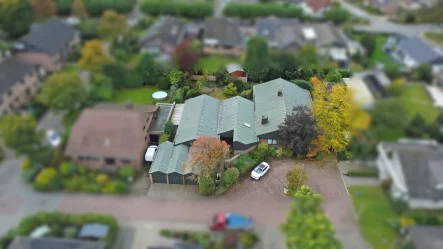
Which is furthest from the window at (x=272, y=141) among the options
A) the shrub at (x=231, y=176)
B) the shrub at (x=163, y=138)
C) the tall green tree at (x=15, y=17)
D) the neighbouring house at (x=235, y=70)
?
the tall green tree at (x=15, y=17)

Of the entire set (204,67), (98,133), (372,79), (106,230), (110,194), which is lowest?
(106,230)

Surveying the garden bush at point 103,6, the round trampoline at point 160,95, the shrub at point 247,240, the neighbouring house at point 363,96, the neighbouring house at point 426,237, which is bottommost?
the shrub at point 247,240

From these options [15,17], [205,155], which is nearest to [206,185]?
[205,155]

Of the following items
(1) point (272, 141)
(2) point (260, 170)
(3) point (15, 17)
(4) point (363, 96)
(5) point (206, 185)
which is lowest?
(2) point (260, 170)

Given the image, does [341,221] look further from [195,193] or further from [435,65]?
[435,65]

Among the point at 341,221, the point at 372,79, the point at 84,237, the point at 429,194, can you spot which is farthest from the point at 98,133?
the point at 341,221

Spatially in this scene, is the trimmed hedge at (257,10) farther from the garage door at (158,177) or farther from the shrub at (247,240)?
the shrub at (247,240)

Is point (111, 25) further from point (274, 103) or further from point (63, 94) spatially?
point (63, 94)
